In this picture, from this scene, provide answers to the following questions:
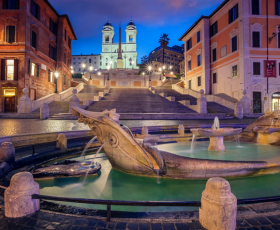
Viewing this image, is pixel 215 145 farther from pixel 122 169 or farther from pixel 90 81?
pixel 90 81

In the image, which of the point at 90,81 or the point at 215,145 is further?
the point at 90,81

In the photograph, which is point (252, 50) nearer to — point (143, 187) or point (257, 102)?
point (257, 102)

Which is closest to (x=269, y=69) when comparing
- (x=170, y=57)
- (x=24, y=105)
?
(x=24, y=105)

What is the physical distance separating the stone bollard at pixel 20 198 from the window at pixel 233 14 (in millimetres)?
30904

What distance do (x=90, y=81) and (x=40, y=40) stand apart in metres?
13.5

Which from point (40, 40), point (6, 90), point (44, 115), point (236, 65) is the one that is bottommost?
point (44, 115)

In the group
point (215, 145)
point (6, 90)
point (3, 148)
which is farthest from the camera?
point (6, 90)

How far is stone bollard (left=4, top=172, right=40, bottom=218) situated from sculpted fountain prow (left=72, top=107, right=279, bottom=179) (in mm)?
1916

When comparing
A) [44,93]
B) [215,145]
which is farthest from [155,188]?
[44,93]

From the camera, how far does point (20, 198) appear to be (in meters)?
2.56

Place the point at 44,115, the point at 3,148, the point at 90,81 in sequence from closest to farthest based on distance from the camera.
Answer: the point at 3,148, the point at 44,115, the point at 90,81

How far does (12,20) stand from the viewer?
2358 cm

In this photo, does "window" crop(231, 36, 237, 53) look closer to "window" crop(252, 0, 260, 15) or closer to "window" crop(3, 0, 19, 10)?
"window" crop(252, 0, 260, 15)

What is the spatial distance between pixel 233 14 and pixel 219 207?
30932 millimetres
